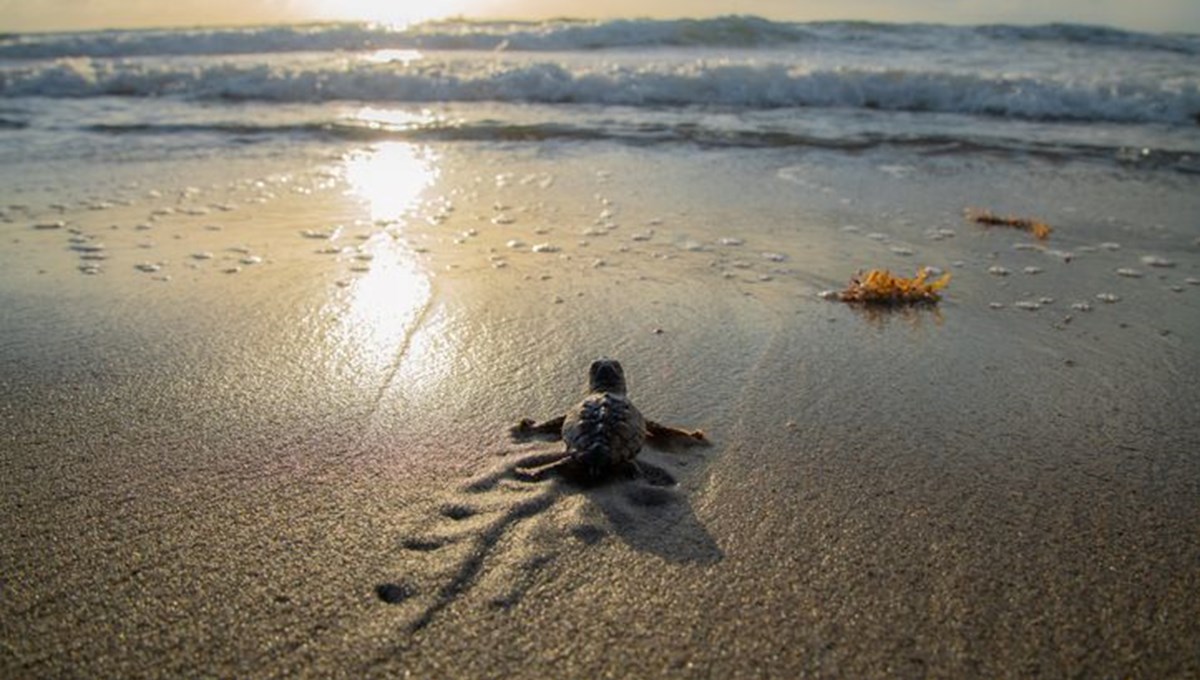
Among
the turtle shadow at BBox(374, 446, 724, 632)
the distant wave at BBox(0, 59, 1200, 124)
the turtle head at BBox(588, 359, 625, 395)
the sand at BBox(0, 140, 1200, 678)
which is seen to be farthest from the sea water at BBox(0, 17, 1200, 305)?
the turtle shadow at BBox(374, 446, 724, 632)

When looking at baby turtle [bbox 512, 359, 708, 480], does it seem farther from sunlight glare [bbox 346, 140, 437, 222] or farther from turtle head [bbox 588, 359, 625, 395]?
sunlight glare [bbox 346, 140, 437, 222]

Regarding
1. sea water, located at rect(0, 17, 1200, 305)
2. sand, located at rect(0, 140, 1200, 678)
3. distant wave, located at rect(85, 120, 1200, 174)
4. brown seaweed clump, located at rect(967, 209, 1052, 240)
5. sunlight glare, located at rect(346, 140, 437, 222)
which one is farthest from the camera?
distant wave, located at rect(85, 120, 1200, 174)

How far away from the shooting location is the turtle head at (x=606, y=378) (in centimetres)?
288

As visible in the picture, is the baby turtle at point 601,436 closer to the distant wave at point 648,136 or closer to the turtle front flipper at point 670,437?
the turtle front flipper at point 670,437

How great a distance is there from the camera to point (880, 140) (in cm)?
968

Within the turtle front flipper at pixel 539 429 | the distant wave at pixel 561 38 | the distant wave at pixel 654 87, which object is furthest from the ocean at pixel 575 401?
the distant wave at pixel 561 38

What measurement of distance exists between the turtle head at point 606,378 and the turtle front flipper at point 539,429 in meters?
0.20

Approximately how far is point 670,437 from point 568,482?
458mm

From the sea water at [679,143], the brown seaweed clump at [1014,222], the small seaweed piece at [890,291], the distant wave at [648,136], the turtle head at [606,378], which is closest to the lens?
the turtle head at [606,378]

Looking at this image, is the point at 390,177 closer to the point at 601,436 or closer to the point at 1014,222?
the point at 1014,222

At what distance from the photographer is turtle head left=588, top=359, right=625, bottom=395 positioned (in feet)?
9.43

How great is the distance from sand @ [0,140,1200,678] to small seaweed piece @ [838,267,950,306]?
0.42 ft

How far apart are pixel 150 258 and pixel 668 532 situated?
A: 13.0 ft

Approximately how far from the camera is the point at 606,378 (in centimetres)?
288
